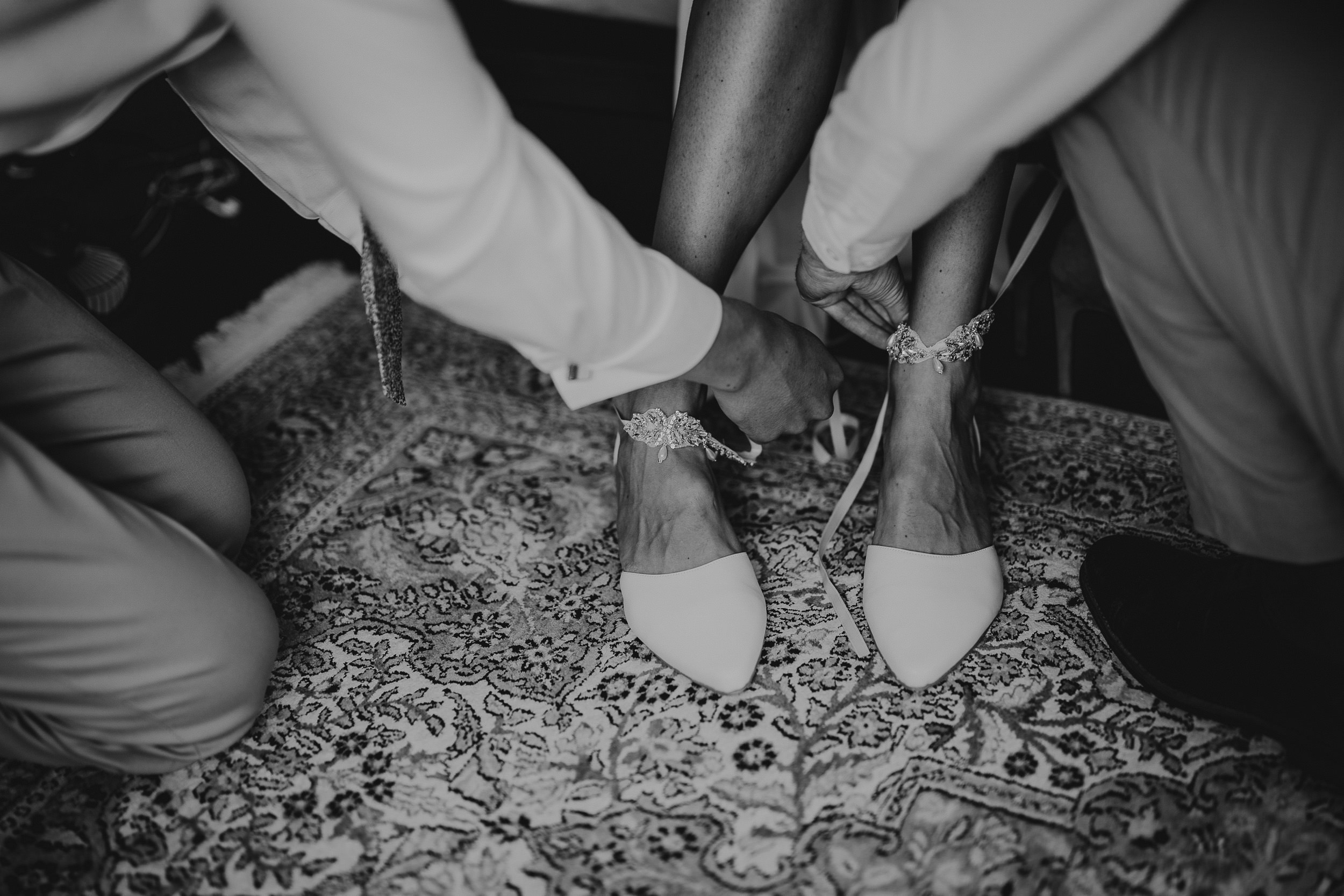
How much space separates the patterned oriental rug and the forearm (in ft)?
0.93

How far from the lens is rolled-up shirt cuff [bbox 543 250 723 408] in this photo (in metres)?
0.64

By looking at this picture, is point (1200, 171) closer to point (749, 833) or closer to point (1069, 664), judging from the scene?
point (1069, 664)

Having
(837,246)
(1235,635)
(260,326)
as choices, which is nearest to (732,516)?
(837,246)

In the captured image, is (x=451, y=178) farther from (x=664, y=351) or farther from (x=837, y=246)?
(x=837, y=246)

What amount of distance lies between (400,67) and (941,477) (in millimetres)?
567

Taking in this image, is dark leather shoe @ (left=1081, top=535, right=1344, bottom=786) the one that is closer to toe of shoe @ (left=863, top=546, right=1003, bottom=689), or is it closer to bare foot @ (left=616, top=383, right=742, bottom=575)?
toe of shoe @ (left=863, top=546, right=1003, bottom=689)

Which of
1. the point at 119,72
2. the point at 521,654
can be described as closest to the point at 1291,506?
the point at 521,654

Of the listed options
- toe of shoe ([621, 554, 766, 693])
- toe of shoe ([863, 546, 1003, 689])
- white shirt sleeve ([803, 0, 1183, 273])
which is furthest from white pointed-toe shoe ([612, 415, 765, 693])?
white shirt sleeve ([803, 0, 1183, 273])

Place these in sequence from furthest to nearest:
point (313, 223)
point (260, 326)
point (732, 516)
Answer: point (313, 223) → point (260, 326) → point (732, 516)

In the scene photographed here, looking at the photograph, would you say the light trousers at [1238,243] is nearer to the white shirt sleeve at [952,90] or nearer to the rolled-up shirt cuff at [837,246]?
the white shirt sleeve at [952,90]

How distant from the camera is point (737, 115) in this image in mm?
799

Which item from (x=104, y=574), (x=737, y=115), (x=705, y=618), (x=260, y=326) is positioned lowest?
(x=260, y=326)

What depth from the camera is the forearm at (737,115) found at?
0.78 metres

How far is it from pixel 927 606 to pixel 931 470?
130mm
